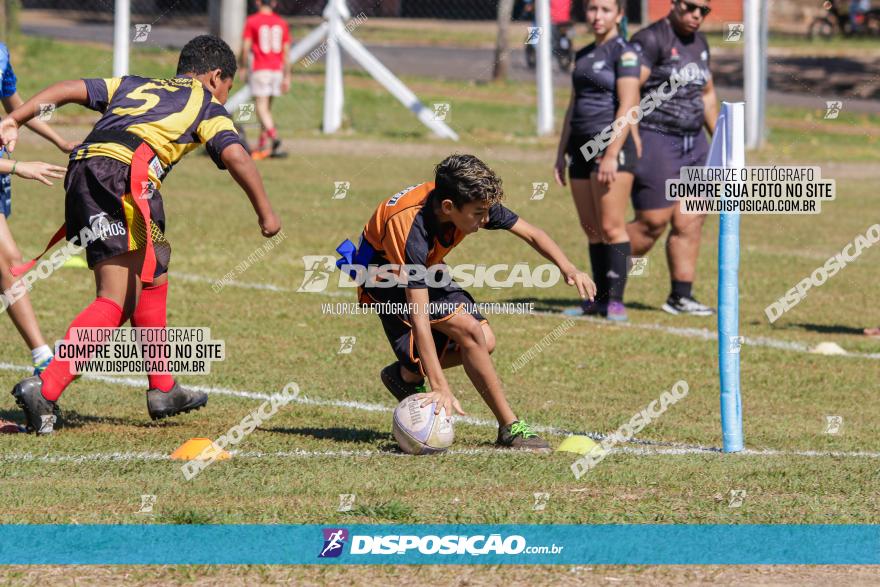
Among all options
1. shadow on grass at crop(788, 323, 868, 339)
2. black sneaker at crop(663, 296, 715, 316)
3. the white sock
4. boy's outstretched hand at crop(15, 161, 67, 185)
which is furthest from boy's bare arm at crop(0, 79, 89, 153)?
shadow on grass at crop(788, 323, 868, 339)

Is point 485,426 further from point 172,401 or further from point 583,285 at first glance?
point 172,401

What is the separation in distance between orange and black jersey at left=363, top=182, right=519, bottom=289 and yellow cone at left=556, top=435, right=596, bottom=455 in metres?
1.14

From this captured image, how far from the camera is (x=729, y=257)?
6.62 m

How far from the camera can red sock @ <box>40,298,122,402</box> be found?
6.92 meters

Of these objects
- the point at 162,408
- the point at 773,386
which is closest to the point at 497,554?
the point at 162,408

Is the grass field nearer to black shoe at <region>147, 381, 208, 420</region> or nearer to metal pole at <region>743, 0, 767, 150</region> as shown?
black shoe at <region>147, 381, 208, 420</region>

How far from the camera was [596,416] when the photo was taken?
26.2 feet

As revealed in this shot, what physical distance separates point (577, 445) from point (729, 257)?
1240mm

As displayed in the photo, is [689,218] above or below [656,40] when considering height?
below

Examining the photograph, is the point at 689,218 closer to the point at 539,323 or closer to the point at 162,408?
the point at 539,323

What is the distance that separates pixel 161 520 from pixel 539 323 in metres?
5.75

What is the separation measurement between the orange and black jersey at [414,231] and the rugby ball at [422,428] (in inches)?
24.8

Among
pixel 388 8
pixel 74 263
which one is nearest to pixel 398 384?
pixel 74 263

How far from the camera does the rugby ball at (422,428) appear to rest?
6.60 meters
